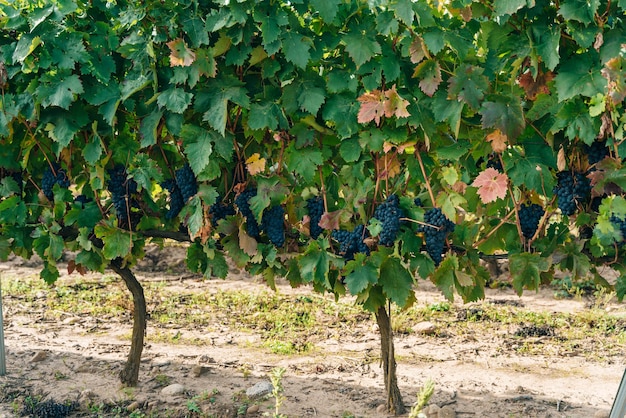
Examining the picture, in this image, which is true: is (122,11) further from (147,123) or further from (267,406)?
(267,406)

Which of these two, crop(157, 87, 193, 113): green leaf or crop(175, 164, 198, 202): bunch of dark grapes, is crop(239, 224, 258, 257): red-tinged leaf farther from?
crop(157, 87, 193, 113): green leaf

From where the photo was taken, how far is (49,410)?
14.3 feet

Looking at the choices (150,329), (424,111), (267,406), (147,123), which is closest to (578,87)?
(424,111)

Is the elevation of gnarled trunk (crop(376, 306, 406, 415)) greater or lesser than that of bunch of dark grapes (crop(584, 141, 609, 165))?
lesser

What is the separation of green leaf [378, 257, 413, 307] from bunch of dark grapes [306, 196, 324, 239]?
40 centimetres

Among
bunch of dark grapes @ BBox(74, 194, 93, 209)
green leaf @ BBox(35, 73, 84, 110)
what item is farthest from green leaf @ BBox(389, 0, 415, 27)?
bunch of dark grapes @ BBox(74, 194, 93, 209)

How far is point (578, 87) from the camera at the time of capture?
10.5 ft

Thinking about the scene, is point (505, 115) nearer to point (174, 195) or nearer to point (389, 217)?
point (389, 217)

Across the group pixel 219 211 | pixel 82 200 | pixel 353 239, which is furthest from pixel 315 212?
pixel 82 200

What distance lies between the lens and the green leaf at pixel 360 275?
11.8 feet

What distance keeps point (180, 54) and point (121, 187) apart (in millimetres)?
846

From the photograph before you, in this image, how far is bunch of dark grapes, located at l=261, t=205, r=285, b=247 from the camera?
387cm

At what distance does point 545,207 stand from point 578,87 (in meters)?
0.66

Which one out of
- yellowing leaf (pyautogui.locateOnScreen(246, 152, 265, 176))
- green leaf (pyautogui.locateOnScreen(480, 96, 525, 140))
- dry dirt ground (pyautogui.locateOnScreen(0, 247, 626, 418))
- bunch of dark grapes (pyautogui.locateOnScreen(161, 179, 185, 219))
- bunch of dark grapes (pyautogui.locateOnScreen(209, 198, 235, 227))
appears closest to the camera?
green leaf (pyautogui.locateOnScreen(480, 96, 525, 140))
